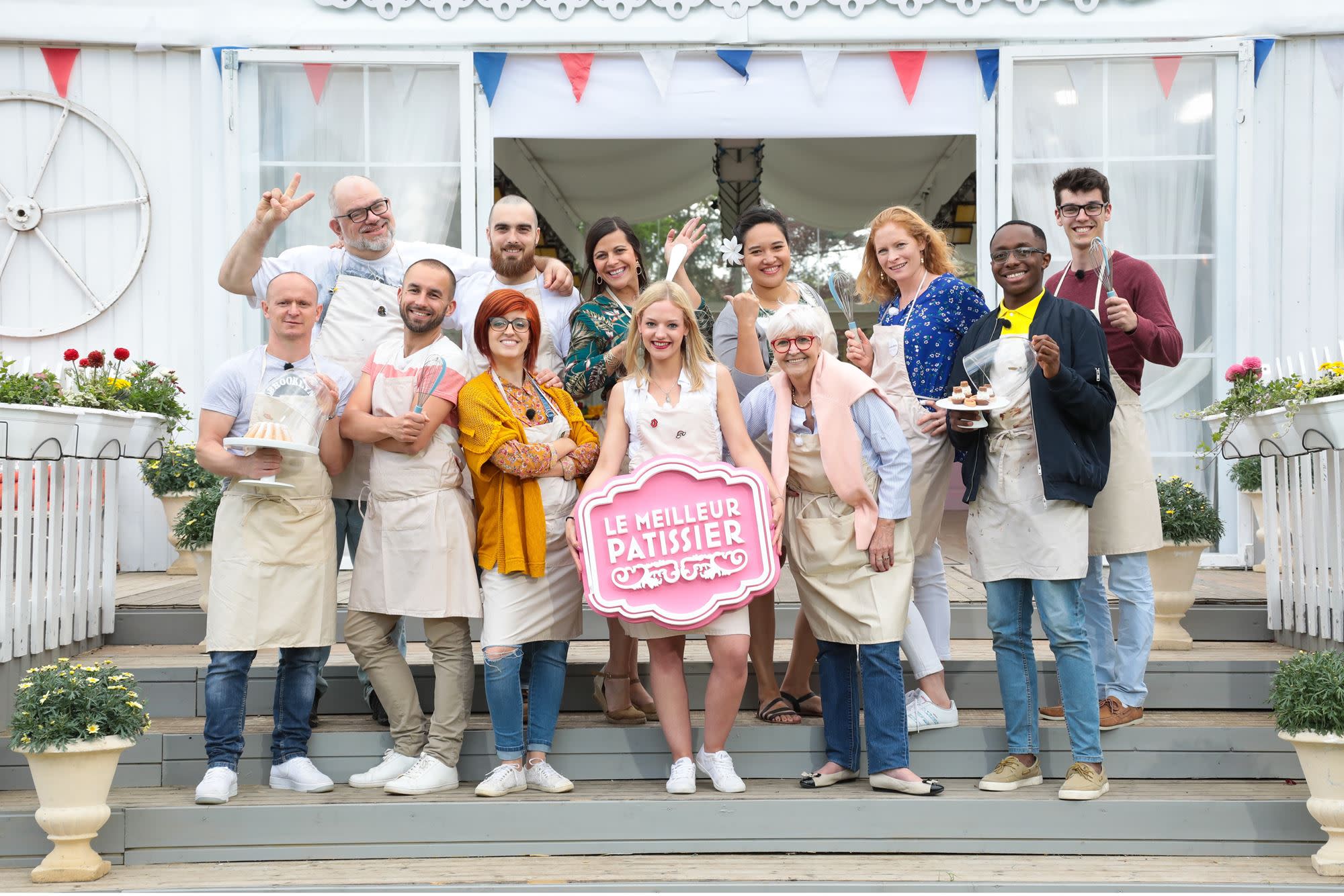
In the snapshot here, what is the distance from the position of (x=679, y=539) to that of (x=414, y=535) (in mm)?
851

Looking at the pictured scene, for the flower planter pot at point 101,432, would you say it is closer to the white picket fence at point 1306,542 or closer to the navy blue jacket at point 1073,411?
the navy blue jacket at point 1073,411

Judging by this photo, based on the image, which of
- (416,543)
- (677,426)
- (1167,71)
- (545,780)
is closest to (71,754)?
(416,543)

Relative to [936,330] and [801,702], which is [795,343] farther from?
[801,702]

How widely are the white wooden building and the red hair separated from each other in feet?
9.96

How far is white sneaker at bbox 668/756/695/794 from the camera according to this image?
3672 mm

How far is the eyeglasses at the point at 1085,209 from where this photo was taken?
3.86m

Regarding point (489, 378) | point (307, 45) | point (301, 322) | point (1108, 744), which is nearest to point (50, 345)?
point (307, 45)

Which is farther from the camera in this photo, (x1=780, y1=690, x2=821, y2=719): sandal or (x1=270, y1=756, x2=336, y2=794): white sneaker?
(x1=780, y1=690, x2=821, y2=719): sandal

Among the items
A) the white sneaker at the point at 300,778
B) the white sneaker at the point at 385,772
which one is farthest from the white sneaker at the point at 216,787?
the white sneaker at the point at 385,772

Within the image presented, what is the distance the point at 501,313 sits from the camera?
374 centimetres

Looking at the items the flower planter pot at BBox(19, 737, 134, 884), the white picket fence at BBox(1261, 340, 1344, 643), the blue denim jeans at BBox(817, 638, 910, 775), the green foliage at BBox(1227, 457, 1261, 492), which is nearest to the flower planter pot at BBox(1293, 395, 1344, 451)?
the white picket fence at BBox(1261, 340, 1344, 643)

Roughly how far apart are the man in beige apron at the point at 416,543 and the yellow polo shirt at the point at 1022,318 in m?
1.75

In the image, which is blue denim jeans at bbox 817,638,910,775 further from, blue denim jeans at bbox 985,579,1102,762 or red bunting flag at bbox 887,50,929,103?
red bunting flag at bbox 887,50,929,103

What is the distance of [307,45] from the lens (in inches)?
259
